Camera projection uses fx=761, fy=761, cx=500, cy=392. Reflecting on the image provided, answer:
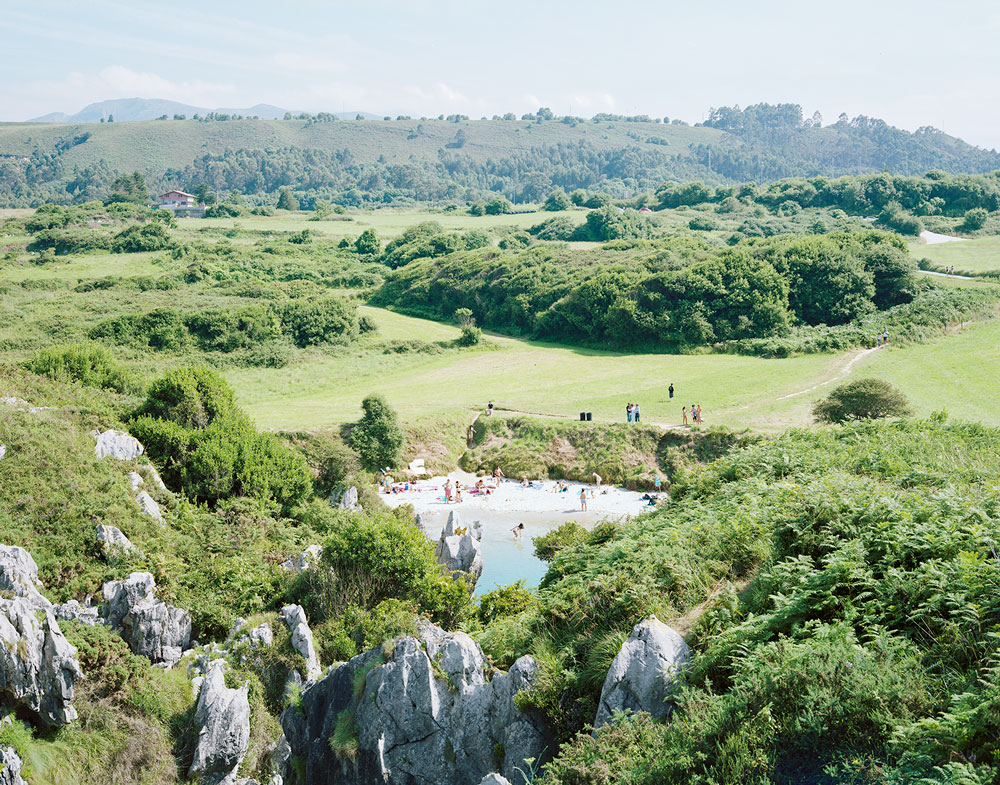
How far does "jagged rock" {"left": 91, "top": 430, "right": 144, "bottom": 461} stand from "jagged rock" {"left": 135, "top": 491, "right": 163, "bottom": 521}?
221 cm

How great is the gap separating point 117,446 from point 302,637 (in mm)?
10158

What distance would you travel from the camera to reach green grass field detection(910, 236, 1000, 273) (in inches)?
2411

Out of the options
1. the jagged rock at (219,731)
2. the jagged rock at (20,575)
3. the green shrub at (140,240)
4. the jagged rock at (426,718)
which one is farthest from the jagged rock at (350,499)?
the green shrub at (140,240)

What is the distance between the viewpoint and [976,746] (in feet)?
19.0

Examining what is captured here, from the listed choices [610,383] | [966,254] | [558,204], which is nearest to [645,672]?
[610,383]

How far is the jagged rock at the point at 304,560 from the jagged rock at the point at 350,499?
5862 mm

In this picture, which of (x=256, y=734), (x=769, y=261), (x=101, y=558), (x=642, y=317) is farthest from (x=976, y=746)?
(x=769, y=261)

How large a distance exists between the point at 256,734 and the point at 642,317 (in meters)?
40.6

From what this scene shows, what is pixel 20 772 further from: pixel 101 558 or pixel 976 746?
pixel 976 746

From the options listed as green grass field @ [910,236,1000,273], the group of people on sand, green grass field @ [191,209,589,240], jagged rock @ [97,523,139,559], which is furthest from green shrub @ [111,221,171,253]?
green grass field @ [910,236,1000,273]

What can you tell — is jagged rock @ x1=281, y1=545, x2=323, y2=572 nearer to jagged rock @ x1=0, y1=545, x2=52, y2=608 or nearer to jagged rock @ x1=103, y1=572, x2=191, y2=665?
jagged rock @ x1=103, y1=572, x2=191, y2=665

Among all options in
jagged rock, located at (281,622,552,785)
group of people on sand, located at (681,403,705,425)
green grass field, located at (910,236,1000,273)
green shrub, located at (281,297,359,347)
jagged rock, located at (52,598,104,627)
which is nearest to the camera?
jagged rock, located at (281,622,552,785)

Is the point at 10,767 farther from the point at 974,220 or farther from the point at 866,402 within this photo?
the point at 974,220

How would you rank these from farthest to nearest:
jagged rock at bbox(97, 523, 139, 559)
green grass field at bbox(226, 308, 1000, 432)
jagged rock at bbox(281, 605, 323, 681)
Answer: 1. green grass field at bbox(226, 308, 1000, 432)
2. jagged rock at bbox(97, 523, 139, 559)
3. jagged rock at bbox(281, 605, 323, 681)
